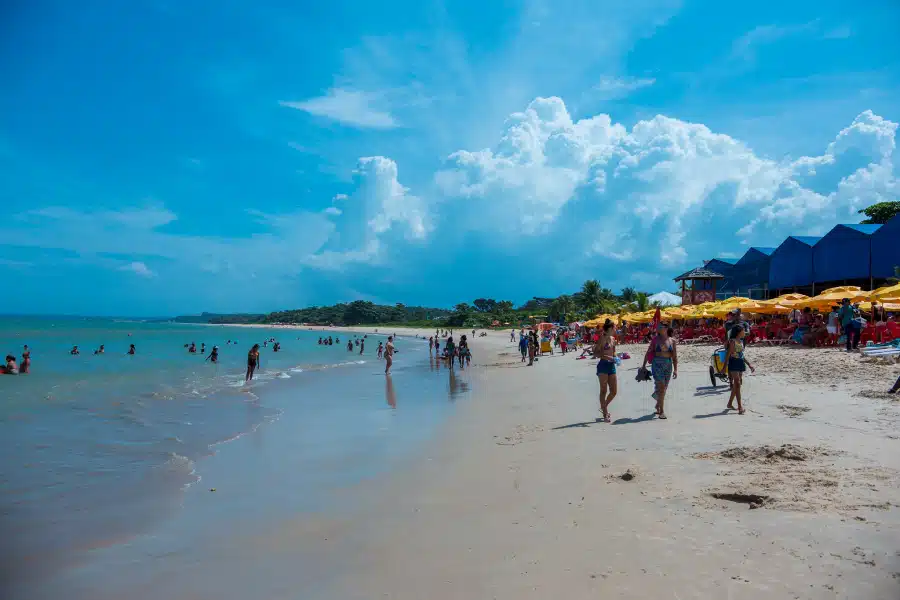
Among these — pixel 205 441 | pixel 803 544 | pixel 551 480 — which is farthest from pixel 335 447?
pixel 803 544

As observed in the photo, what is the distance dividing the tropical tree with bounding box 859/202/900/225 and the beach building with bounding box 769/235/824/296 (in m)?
10.9

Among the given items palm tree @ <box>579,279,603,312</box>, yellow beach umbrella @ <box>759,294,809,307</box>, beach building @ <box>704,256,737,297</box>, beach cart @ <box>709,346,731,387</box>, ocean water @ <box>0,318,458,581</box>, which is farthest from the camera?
palm tree @ <box>579,279,603,312</box>

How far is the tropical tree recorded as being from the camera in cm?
4107

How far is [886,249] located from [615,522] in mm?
34011

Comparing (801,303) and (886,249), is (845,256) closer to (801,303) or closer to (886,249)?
(886,249)

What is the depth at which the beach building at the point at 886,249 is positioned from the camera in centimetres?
2892

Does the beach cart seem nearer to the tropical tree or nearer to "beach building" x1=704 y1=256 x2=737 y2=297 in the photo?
"beach building" x1=704 y1=256 x2=737 y2=297

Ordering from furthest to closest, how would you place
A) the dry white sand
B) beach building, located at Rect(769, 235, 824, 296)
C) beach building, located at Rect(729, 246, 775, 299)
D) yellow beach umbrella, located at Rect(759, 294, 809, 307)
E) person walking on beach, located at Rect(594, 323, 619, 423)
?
beach building, located at Rect(729, 246, 775, 299), beach building, located at Rect(769, 235, 824, 296), yellow beach umbrella, located at Rect(759, 294, 809, 307), person walking on beach, located at Rect(594, 323, 619, 423), the dry white sand

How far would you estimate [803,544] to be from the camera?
371cm

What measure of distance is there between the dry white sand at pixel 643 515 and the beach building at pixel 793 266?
2983cm

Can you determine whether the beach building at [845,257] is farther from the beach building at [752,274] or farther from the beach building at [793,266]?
the beach building at [752,274]

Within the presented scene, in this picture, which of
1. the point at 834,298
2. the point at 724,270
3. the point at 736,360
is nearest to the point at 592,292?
the point at 724,270

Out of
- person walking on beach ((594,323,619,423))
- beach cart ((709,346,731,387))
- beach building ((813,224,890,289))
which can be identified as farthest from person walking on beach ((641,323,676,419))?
beach building ((813,224,890,289))

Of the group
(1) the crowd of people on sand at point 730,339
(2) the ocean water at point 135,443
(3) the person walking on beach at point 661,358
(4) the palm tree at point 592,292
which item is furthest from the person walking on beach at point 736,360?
(4) the palm tree at point 592,292
